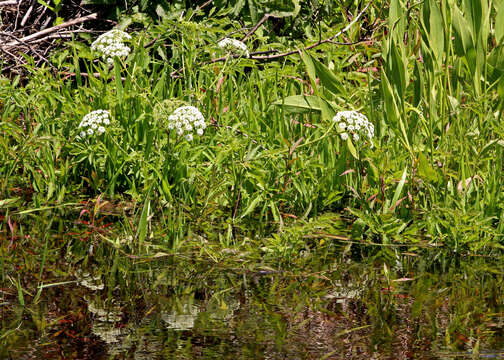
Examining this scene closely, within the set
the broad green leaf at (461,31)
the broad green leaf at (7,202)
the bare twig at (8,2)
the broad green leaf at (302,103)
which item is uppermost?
the broad green leaf at (461,31)

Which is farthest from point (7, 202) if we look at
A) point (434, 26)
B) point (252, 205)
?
point (434, 26)

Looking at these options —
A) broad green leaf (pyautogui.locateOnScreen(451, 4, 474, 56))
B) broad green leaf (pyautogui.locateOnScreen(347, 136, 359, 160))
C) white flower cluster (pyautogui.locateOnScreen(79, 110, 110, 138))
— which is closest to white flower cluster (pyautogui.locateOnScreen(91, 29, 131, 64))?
white flower cluster (pyautogui.locateOnScreen(79, 110, 110, 138))

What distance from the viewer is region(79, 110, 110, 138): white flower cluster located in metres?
2.90

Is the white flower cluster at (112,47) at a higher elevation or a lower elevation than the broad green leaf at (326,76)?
higher

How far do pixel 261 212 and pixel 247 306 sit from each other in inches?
32.6

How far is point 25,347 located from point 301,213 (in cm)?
148

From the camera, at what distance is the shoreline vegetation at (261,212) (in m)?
1.87

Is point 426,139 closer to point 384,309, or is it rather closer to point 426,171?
point 426,171

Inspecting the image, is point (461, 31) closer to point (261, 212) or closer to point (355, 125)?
→ point (355, 125)

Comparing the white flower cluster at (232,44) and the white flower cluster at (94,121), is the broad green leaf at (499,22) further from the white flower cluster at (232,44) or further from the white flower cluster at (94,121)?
the white flower cluster at (94,121)


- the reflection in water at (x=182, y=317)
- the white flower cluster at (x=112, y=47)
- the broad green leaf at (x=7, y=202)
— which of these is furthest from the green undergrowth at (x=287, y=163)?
the reflection in water at (x=182, y=317)

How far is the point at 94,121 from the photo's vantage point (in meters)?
3.00

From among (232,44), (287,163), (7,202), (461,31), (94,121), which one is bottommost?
(7,202)

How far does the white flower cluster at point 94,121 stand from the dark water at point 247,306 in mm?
496
